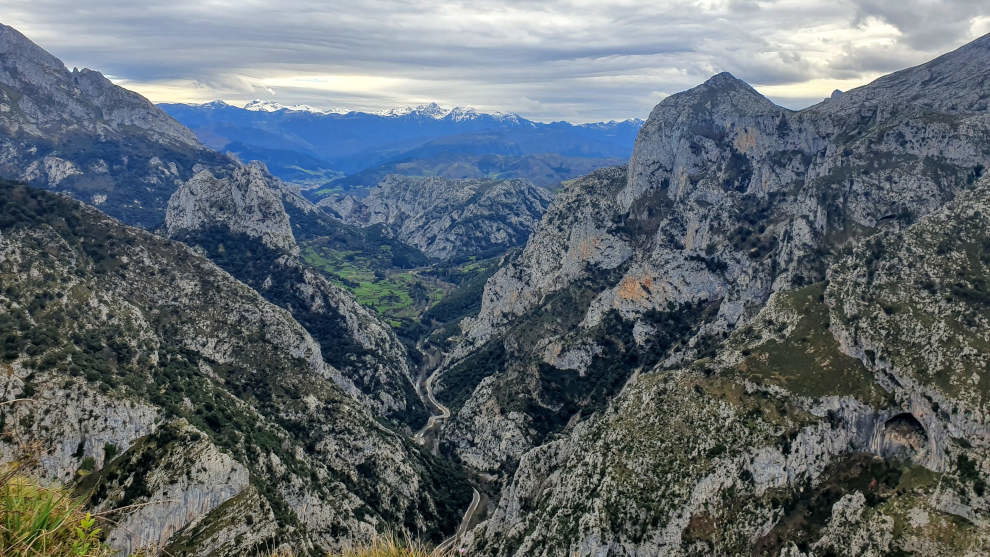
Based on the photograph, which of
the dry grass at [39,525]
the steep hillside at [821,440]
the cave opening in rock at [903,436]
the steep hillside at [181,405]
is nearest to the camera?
the dry grass at [39,525]

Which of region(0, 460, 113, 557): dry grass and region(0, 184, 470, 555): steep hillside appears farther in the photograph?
region(0, 184, 470, 555): steep hillside

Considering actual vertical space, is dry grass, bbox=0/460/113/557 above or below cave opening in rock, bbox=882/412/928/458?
above

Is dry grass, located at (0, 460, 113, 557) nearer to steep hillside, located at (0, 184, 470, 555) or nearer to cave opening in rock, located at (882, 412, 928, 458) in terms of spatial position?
steep hillside, located at (0, 184, 470, 555)

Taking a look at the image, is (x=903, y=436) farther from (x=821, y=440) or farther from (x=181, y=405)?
(x=181, y=405)

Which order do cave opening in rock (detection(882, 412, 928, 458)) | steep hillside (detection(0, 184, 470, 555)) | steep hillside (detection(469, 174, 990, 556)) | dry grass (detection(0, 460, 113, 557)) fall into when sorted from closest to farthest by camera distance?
dry grass (detection(0, 460, 113, 557)) < steep hillside (detection(0, 184, 470, 555)) < steep hillside (detection(469, 174, 990, 556)) < cave opening in rock (detection(882, 412, 928, 458))

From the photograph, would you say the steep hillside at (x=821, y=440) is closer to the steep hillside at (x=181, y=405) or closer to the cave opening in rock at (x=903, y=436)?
the cave opening in rock at (x=903, y=436)

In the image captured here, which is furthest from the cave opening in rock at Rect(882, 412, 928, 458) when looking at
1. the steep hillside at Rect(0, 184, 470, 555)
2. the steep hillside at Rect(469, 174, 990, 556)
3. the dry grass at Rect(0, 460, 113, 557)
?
the dry grass at Rect(0, 460, 113, 557)

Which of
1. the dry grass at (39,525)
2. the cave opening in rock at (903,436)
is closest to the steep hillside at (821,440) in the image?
the cave opening in rock at (903,436)

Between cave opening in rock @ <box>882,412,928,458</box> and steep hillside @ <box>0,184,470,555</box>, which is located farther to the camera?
cave opening in rock @ <box>882,412,928,458</box>

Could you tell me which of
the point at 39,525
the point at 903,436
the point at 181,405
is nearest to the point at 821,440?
the point at 903,436

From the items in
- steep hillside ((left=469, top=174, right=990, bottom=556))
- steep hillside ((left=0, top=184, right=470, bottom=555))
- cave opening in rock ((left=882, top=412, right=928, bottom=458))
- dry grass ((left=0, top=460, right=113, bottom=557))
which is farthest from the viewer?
cave opening in rock ((left=882, top=412, right=928, bottom=458))
